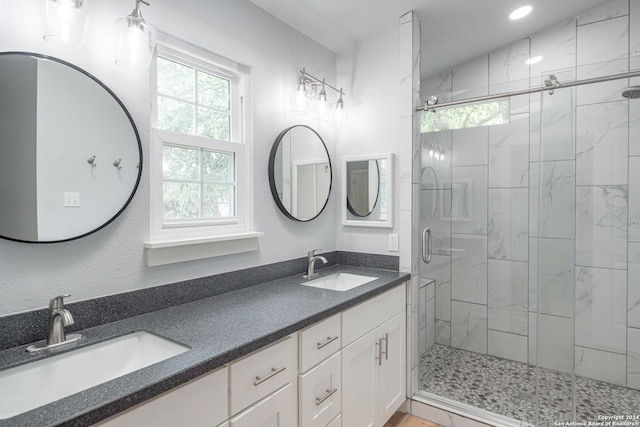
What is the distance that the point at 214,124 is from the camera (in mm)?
1809

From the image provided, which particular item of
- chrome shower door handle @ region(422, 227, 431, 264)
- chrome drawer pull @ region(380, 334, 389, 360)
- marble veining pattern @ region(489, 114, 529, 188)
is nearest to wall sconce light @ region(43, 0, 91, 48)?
chrome drawer pull @ region(380, 334, 389, 360)

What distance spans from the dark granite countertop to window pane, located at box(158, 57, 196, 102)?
0.99 m

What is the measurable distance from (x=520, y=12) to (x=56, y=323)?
123 inches

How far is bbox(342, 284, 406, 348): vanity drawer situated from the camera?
1.67 metres

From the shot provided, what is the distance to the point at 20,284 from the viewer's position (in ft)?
3.67

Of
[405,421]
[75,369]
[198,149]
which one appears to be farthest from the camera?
[405,421]

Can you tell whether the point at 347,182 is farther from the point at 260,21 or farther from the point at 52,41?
the point at 52,41

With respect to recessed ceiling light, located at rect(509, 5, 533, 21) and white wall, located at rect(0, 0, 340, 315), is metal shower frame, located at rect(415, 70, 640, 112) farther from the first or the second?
recessed ceiling light, located at rect(509, 5, 533, 21)

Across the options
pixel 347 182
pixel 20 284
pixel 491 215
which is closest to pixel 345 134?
pixel 347 182

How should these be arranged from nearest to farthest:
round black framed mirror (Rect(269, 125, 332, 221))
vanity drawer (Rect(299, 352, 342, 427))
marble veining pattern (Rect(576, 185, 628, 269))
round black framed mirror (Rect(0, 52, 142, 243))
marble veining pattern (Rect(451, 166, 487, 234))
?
round black framed mirror (Rect(0, 52, 142, 243)), vanity drawer (Rect(299, 352, 342, 427)), round black framed mirror (Rect(269, 125, 332, 221)), marble veining pattern (Rect(576, 185, 628, 269)), marble veining pattern (Rect(451, 166, 487, 234))

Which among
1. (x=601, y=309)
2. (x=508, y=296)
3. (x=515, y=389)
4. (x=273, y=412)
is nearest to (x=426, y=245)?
(x=508, y=296)

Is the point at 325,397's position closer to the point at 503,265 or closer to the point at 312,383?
the point at 312,383

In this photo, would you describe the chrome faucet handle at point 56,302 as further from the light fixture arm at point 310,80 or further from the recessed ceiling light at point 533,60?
the recessed ceiling light at point 533,60

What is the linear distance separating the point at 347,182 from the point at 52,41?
1.81 metres
